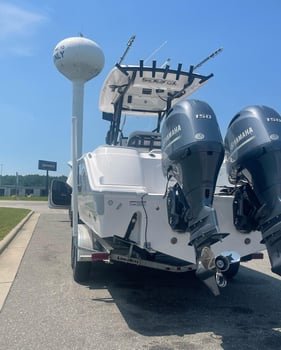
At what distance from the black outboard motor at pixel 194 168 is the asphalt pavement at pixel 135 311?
1.03 metres

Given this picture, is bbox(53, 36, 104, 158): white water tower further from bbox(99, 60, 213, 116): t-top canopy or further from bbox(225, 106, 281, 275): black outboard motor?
bbox(225, 106, 281, 275): black outboard motor

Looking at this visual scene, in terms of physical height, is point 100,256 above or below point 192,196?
below

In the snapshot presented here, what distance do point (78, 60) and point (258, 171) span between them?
12371 millimetres

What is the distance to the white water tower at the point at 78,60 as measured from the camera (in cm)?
1525

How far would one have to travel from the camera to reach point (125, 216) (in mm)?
4492

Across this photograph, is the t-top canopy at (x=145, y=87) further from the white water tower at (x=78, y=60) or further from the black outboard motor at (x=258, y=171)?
the white water tower at (x=78, y=60)

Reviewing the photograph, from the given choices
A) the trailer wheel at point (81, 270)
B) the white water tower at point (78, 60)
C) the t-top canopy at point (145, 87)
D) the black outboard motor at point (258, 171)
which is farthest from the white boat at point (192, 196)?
the white water tower at point (78, 60)

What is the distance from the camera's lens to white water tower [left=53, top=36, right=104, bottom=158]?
15250mm

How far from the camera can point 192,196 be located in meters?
4.00

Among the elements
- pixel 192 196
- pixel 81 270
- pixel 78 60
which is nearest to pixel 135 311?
pixel 81 270

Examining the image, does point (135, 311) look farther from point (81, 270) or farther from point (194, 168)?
point (194, 168)

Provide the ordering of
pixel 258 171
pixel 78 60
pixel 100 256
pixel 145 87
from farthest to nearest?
pixel 78 60, pixel 145 87, pixel 100 256, pixel 258 171

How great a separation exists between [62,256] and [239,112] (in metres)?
5.36

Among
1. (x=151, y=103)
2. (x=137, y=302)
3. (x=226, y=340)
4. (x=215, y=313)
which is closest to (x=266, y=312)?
(x=215, y=313)
